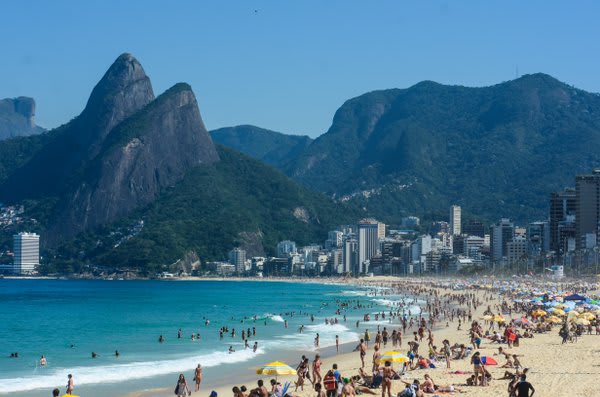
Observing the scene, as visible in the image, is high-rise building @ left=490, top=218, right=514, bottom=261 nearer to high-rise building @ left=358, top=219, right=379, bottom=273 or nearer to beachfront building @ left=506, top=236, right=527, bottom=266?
beachfront building @ left=506, top=236, right=527, bottom=266

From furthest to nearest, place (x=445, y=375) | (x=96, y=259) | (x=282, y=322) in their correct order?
1. (x=96, y=259)
2. (x=282, y=322)
3. (x=445, y=375)

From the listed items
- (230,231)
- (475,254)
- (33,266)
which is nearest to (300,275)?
(230,231)

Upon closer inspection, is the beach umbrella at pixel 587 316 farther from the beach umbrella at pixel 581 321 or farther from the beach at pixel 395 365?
the beach at pixel 395 365

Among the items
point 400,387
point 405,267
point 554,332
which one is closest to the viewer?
point 400,387

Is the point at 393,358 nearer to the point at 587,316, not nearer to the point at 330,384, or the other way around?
the point at 330,384

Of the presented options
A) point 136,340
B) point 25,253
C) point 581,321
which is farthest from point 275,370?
point 25,253

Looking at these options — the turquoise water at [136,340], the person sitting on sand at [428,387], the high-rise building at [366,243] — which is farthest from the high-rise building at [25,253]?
the person sitting on sand at [428,387]

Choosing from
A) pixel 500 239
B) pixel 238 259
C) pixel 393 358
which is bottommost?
pixel 238 259

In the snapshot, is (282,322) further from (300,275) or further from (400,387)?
(300,275)
